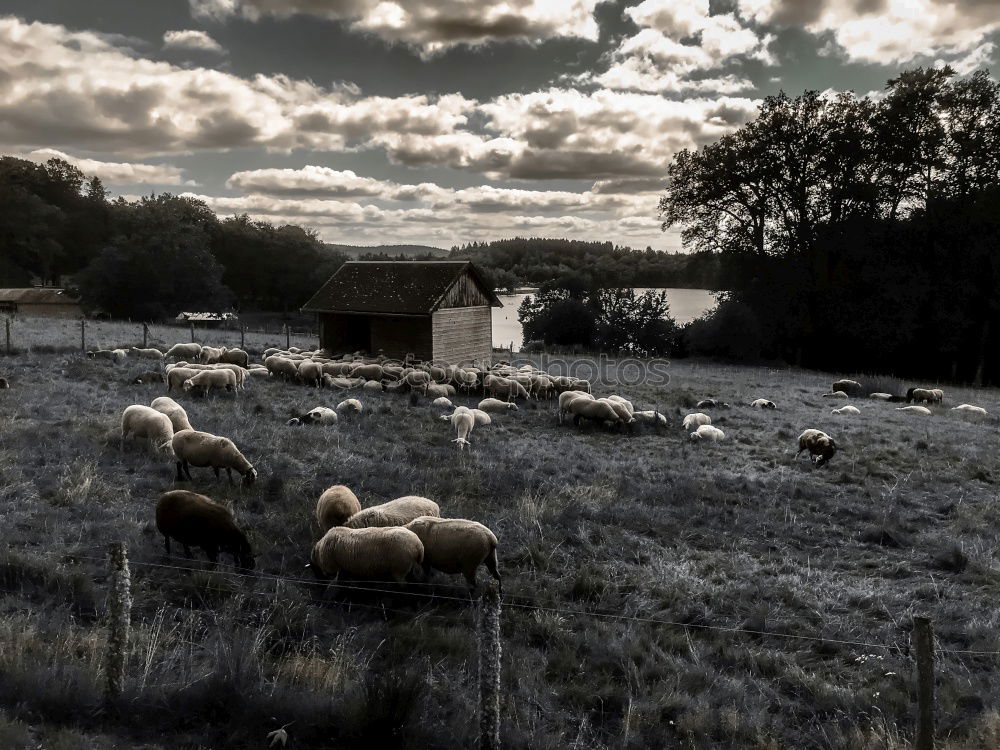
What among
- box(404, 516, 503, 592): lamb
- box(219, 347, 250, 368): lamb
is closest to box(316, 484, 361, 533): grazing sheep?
box(404, 516, 503, 592): lamb

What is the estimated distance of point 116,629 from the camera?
4.78m

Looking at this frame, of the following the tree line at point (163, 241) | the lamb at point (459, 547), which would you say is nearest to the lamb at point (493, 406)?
the lamb at point (459, 547)

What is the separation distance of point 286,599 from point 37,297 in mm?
73152

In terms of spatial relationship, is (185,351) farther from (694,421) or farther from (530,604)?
(530,604)

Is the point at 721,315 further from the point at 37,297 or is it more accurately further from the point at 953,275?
the point at 37,297

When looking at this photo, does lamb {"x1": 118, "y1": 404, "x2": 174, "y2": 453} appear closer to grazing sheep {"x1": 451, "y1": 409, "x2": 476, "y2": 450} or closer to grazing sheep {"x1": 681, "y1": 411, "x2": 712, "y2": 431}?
grazing sheep {"x1": 451, "y1": 409, "x2": 476, "y2": 450}

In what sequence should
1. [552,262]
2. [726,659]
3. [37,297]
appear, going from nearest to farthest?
[726,659]
[37,297]
[552,262]

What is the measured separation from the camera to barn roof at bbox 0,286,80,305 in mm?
63031

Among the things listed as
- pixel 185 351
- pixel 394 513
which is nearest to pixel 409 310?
pixel 185 351

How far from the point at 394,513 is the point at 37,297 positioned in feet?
237

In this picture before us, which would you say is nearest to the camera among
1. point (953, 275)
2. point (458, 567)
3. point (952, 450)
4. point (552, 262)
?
point (458, 567)

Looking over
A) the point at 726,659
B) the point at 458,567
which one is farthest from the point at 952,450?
A: the point at 458,567

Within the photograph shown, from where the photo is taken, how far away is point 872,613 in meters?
7.51

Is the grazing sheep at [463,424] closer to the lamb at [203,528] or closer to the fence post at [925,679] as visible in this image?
the lamb at [203,528]
